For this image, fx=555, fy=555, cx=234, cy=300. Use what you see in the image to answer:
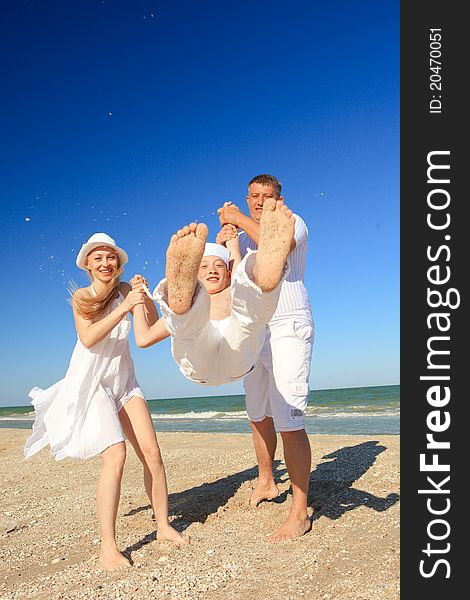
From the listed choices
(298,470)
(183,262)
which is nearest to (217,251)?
(183,262)

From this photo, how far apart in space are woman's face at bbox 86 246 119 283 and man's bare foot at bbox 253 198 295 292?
1.81m

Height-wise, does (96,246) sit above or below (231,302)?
above

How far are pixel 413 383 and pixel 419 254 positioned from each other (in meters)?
0.81

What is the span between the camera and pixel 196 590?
11.3ft

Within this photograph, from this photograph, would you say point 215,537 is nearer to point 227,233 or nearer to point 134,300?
point 134,300

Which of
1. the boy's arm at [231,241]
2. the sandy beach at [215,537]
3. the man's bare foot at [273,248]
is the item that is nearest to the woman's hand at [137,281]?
the boy's arm at [231,241]

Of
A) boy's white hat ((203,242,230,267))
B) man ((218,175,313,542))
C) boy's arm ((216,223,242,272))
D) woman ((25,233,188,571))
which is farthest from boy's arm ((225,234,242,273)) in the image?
woman ((25,233,188,571))

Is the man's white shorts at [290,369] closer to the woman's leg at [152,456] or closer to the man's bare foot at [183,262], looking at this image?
the woman's leg at [152,456]

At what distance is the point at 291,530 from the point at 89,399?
1860mm

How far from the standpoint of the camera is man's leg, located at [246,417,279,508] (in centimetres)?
529

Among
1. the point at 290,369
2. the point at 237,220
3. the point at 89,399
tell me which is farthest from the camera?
the point at 290,369

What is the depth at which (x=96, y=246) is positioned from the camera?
4.42 m

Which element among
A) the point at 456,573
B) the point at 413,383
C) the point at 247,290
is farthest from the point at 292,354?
the point at 456,573

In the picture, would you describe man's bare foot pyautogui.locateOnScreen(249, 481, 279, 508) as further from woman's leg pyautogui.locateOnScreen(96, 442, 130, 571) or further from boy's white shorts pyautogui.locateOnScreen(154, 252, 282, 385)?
boy's white shorts pyautogui.locateOnScreen(154, 252, 282, 385)
